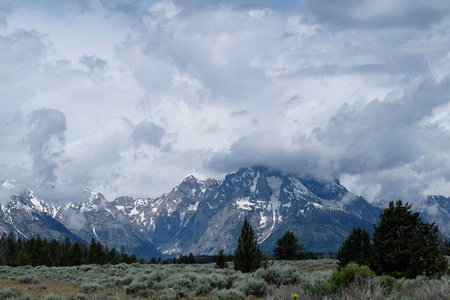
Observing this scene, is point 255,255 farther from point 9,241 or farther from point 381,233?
point 9,241

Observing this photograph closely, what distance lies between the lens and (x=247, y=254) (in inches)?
1344

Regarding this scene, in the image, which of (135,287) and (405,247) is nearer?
(135,287)

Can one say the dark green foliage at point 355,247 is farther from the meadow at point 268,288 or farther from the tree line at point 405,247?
the meadow at point 268,288

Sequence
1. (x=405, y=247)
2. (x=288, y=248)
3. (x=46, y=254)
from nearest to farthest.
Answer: (x=405, y=247)
(x=288, y=248)
(x=46, y=254)

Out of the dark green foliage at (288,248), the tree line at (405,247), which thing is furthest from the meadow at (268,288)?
the dark green foliage at (288,248)

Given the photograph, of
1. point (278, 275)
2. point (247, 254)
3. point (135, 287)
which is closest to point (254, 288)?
point (278, 275)

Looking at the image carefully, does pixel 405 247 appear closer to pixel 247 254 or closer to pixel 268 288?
pixel 268 288

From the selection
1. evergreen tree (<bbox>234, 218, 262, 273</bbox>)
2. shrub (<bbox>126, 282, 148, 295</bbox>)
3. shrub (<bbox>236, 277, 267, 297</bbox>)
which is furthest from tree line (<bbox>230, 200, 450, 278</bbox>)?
shrub (<bbox>126, 282, 148, 295</bbox>)

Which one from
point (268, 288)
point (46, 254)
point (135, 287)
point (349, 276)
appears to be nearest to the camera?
point (349, 276)

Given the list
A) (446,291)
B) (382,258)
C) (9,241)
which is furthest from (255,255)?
(9,241)

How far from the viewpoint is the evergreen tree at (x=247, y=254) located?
1325 inches

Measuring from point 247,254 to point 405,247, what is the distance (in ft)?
49.6

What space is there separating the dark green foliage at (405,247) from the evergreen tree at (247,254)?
12392mm

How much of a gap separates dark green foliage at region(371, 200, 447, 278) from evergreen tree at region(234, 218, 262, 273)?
12392mm
